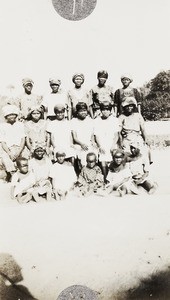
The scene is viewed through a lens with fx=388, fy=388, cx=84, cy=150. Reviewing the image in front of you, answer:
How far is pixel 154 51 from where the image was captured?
402 cm

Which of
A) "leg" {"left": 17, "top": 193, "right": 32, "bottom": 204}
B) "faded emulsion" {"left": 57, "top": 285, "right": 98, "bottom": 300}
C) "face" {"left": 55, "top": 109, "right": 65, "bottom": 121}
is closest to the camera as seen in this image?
"faded emulsion" {"left": 57, "top": 285, "right": 98, "bottom": 300}

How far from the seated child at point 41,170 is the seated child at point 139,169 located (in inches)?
32.4

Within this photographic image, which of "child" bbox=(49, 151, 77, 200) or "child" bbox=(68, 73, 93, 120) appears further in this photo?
"child" bbox=(68, 73, 93, 120)

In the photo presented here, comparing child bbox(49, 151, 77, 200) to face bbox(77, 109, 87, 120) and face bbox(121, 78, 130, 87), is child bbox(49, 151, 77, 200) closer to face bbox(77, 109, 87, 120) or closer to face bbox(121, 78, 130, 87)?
face bbox(77, 109, 87, 120)

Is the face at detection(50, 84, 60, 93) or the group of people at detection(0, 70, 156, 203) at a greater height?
the face at detection(50, 84, 60, 93)

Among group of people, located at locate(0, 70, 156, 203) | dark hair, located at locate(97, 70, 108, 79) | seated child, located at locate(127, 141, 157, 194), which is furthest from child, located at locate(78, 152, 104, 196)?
dark hair, located at locate(97, 70, 108, 79)

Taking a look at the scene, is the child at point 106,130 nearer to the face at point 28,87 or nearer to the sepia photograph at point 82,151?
the sepia photograph at point 82,151

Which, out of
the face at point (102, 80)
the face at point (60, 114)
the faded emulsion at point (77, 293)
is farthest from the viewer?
the face at point (102, 80)

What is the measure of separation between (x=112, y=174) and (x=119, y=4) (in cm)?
171

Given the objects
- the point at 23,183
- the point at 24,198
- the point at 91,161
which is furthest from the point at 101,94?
the point at 24,198

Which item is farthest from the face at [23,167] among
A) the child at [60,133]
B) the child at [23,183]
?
the child at [60,133]

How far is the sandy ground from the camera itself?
336 centimetres

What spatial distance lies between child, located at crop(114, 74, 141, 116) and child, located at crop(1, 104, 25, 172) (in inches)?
39.4

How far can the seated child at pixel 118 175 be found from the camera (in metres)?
3.77
